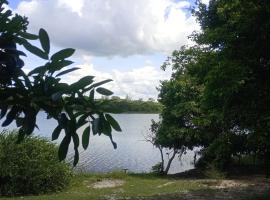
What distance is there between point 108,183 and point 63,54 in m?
16.3

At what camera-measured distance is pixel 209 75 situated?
11.4m

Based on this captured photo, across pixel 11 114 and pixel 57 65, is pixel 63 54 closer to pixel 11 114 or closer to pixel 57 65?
Answer: pixel 57 65

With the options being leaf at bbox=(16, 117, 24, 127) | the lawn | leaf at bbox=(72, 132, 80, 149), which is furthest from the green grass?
leaf at bbox=(72, 132, 80, 149)

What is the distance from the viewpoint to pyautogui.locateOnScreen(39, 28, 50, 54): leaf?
190 centimetres

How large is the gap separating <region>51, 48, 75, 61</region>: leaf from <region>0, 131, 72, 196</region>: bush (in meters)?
13.7

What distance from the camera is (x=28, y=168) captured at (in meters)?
15.4

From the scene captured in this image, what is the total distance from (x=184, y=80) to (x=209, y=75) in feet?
33.5

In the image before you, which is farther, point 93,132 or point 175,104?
point 175,104

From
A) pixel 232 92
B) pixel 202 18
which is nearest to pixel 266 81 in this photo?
pixel 232 92

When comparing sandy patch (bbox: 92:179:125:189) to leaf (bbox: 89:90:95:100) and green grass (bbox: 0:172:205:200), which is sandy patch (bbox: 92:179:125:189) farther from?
leaf (bbox: 89:90:95:100)

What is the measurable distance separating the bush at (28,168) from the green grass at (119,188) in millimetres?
604

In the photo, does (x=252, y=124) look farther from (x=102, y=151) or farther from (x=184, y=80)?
(x=102, y=151)

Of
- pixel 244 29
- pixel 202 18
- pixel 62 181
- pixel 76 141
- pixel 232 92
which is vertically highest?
pixel 202 18

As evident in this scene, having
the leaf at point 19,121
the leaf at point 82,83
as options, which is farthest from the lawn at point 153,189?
the leaf at point 82,83
